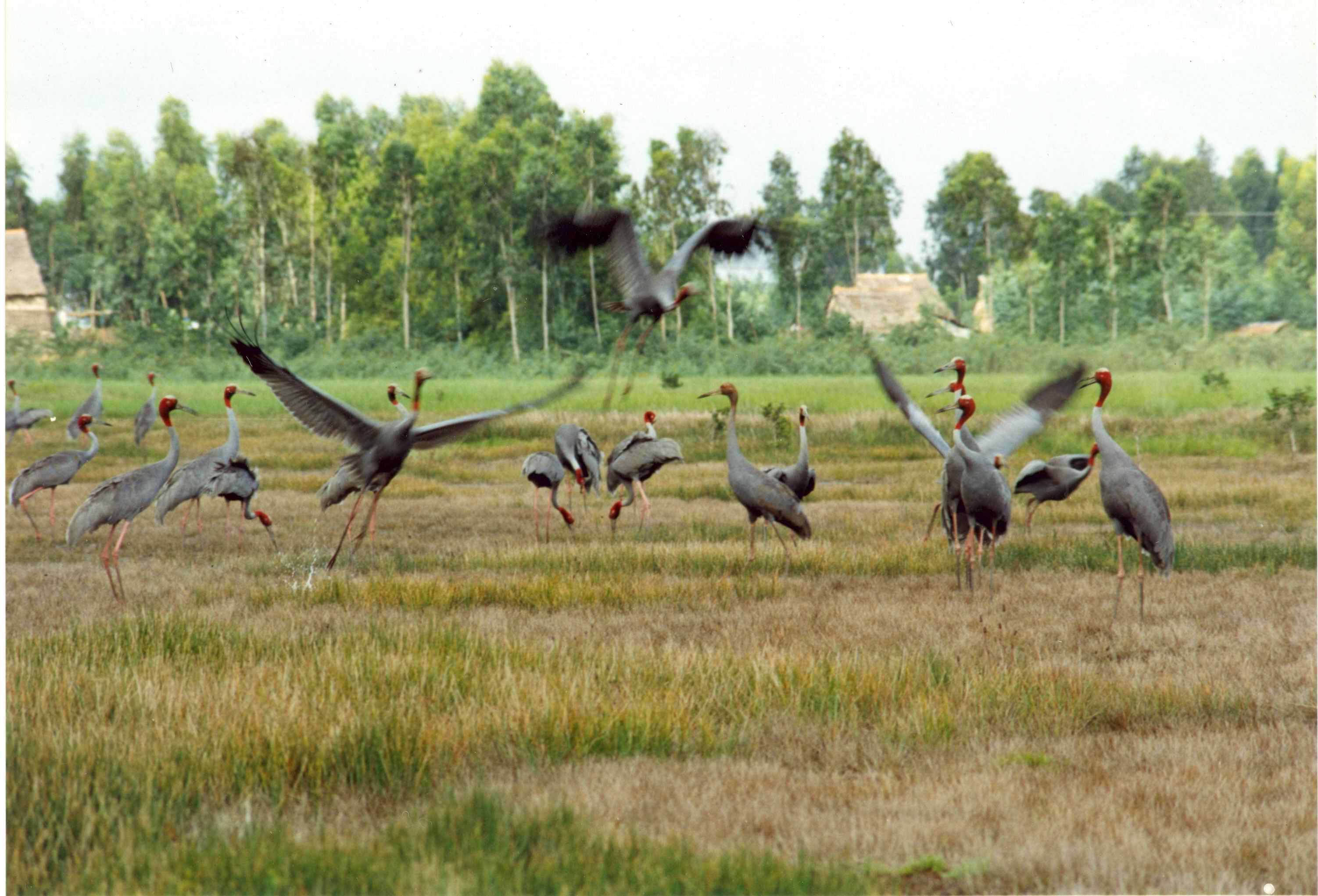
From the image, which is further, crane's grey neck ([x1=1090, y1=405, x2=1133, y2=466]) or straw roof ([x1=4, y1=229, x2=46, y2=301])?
straw roof ([x1=4, y1=229, x2=46, y2=301])

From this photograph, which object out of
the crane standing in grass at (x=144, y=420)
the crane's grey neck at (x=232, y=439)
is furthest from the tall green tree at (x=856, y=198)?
the crane's grey neck at (x=232, y=439)

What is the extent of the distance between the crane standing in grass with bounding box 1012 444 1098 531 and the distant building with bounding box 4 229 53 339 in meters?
38.0

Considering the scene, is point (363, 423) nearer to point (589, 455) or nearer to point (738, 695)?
point (738, 695)

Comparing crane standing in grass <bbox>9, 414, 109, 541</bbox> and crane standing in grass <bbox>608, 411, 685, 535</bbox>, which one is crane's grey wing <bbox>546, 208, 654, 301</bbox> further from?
crane standing in grass <bbox>9, 414, 109, 541</bbox>

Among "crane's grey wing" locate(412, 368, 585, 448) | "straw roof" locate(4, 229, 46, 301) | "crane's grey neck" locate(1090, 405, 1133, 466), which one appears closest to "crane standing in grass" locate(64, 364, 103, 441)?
"crane's grey wing" locate(412, 368, 585, 448)

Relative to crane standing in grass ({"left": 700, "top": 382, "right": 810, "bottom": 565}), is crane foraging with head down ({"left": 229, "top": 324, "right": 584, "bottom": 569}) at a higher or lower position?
higher

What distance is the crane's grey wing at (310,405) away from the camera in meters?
8.48

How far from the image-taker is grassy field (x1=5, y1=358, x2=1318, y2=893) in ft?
14.3

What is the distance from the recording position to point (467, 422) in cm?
886

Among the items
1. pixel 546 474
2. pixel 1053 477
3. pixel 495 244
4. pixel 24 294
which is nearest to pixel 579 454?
pixel 546 474

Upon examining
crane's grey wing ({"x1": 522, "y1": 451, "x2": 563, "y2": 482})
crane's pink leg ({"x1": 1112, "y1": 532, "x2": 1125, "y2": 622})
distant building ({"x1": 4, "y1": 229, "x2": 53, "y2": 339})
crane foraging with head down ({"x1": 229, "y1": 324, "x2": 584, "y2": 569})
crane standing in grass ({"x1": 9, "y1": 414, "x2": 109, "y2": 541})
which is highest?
distant building ({"x1": 4, "y1": 229, "x2": 53, "y2": 339})

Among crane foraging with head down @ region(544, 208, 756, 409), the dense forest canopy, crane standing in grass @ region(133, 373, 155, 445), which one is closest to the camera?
crane foraging with head down @ region(544, 208, 756, 409)

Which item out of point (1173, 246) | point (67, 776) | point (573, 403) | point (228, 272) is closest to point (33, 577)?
point (67, 776)

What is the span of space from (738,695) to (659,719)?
720 mm
